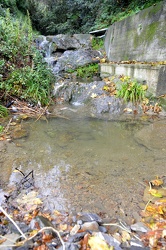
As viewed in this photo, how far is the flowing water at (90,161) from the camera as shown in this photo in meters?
1.73

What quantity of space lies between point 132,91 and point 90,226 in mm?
3890

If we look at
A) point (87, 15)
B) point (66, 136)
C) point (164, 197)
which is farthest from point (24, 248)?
point (87, 15)

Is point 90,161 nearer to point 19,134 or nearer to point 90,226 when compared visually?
point 90,226

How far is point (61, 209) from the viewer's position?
159cm

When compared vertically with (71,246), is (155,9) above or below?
above

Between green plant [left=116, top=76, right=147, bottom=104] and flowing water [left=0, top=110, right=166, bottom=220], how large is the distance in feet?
3.11

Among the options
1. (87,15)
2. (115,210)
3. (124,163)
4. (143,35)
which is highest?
(87,15)

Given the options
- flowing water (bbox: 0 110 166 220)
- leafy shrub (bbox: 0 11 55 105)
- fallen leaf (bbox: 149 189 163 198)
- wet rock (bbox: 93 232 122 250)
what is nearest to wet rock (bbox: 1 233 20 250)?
flowing water (bbox: 0 110 166 220)

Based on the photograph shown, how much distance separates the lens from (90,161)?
2438 millimetres

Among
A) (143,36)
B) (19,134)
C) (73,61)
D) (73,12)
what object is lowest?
(19,134)

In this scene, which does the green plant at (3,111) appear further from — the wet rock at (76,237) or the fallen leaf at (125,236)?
the fallen leaf at (125,236)

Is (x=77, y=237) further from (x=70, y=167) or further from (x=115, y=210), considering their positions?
(x=70, y=167)

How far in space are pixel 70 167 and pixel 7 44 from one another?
425cm

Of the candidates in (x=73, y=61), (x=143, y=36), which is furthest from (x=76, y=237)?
(x=73, y=61)
